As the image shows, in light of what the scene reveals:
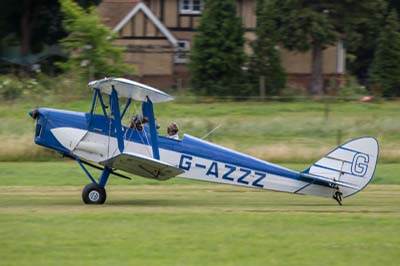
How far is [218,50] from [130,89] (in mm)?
31476

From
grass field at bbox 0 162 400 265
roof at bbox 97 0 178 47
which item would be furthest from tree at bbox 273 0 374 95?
grass field at bbox 0 162 400 265

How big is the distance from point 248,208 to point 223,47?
32.0 m

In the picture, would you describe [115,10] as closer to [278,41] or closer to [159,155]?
[278,41]

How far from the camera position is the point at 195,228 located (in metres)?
12.8

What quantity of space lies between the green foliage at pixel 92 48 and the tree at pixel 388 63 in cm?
1566

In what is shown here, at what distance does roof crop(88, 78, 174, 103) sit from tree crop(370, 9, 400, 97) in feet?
110

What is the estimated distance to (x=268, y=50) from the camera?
4825 centimetres

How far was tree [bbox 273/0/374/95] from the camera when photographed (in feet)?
156

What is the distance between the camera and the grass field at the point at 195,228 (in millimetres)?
10875

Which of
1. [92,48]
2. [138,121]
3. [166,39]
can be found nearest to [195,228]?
[138,121]

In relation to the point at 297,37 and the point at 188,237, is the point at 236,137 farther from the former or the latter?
the point at 297,37

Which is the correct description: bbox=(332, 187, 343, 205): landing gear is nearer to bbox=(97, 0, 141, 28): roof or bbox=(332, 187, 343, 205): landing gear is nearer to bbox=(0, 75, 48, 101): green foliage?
bbox=(0, 75, 48, 101): green foliage

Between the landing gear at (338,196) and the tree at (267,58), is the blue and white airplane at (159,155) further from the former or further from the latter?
the tree at (267,58)

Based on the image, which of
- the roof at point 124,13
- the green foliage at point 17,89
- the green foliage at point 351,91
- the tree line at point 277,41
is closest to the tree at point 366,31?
the tree line at point 277,41
